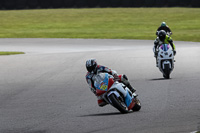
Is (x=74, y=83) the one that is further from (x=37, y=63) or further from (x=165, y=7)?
(x=165, y=7)

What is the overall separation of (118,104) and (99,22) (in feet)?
142

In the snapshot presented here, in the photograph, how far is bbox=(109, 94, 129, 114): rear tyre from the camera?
33.7 ft

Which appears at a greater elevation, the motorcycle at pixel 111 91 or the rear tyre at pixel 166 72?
the rear tyre at pixel 166 72

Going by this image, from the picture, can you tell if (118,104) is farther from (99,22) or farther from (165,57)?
(99,22)

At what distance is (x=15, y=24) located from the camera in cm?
5381

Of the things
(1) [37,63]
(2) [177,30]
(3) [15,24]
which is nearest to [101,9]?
(3) [15,24]

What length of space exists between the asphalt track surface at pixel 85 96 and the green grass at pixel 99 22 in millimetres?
17194

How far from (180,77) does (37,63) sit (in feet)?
24.4

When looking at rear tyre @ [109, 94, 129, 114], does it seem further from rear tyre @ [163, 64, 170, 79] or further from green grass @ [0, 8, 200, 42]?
green grass @ [0, 8, 200, 42]

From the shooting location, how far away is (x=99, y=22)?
53.4 meters

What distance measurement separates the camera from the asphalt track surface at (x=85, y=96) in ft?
30.3
